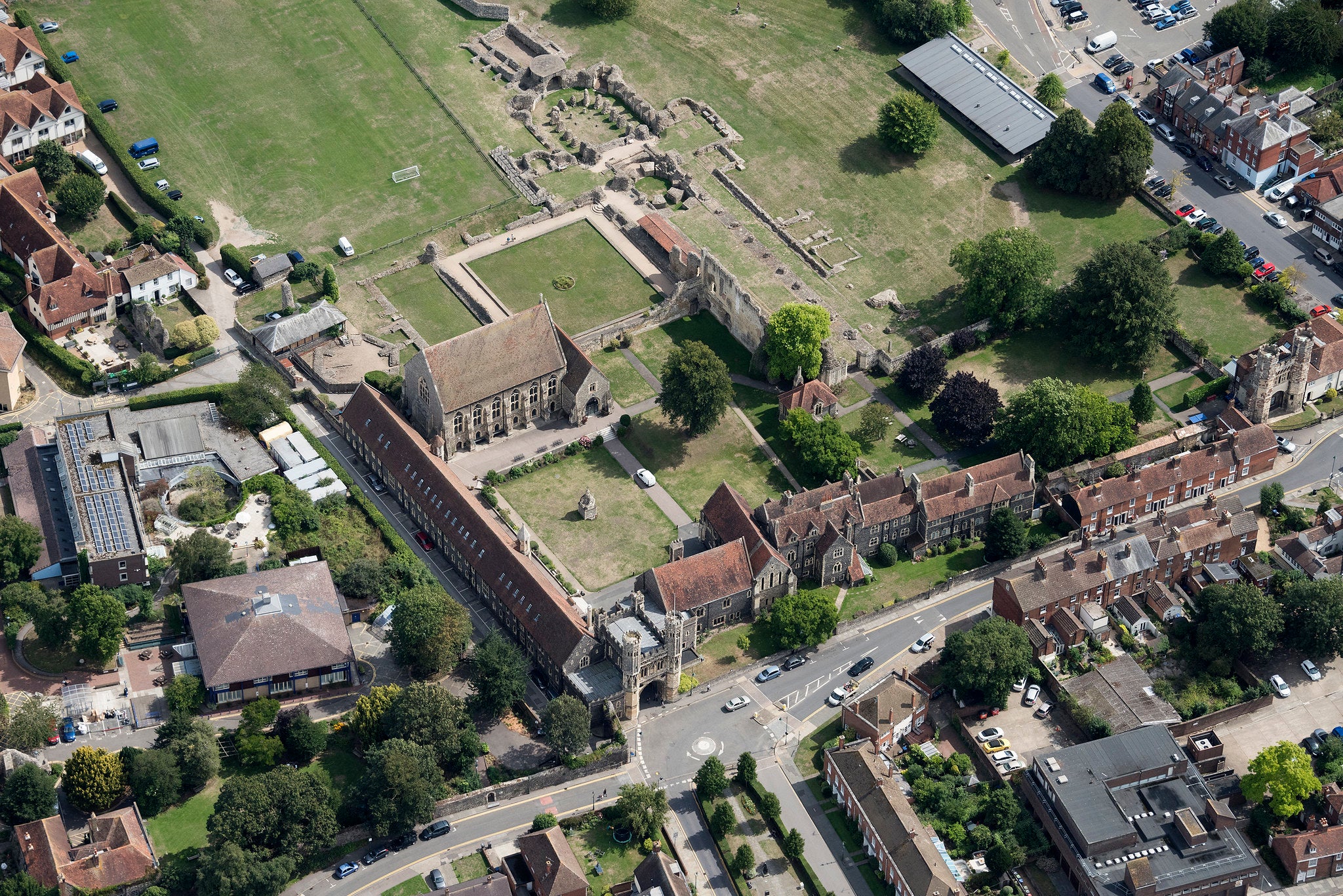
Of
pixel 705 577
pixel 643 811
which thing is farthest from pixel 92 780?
pixel 705 577

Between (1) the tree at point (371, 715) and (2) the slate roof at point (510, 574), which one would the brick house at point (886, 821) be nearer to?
(2) the slate roof at point (510, 574)

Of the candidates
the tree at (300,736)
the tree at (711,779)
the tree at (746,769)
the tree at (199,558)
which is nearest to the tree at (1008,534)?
the tree at (746,769)

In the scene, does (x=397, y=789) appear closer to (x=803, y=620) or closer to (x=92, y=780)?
(x=92, y=780)

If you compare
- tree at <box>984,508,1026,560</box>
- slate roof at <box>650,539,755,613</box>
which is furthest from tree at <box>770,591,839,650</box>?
tree at <box>984,508,1026,560</box>

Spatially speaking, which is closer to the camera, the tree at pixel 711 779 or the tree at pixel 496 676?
the tree at pixel 711 779

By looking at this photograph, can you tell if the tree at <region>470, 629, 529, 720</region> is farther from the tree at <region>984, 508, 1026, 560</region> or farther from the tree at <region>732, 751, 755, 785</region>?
the tree at <region>984, 508, 1026, 560</region>

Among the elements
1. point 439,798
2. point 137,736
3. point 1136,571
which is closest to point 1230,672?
point 1136,571
